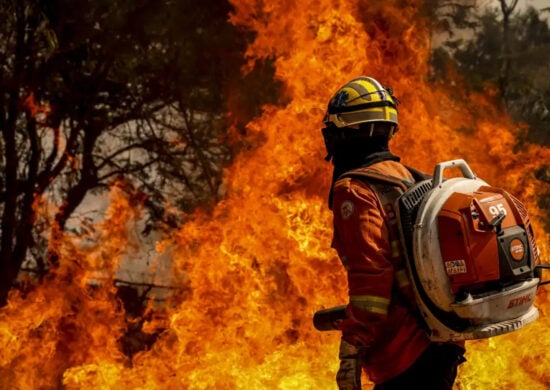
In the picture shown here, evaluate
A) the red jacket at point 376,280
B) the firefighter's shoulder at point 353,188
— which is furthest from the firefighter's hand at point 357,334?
the firefighter's shoulder at point 353,188

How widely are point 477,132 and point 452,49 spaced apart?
136 centimetres

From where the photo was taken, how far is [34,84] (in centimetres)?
851

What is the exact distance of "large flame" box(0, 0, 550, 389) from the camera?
643 cm

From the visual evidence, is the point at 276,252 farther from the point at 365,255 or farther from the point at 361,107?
the point at 365,255

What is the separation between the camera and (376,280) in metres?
2.97

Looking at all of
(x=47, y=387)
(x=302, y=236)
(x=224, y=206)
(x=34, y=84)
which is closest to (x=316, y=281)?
(x=302, y=236)

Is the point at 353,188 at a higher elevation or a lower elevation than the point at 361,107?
lower

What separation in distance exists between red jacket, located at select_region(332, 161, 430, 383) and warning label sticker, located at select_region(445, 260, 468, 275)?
0.78 feet

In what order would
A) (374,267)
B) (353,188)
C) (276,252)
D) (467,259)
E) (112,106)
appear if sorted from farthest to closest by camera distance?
(112,106) → (276,252) → (353,188) → (374,267) → (467,259)

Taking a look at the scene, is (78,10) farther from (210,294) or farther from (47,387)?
(47,387)

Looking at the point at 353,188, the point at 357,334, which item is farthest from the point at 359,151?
the point at 357,334

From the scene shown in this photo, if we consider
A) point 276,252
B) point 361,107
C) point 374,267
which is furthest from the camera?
point 276,252

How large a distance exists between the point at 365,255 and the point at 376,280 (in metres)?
0.11

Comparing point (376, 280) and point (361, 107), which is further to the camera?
point (361, 107)
